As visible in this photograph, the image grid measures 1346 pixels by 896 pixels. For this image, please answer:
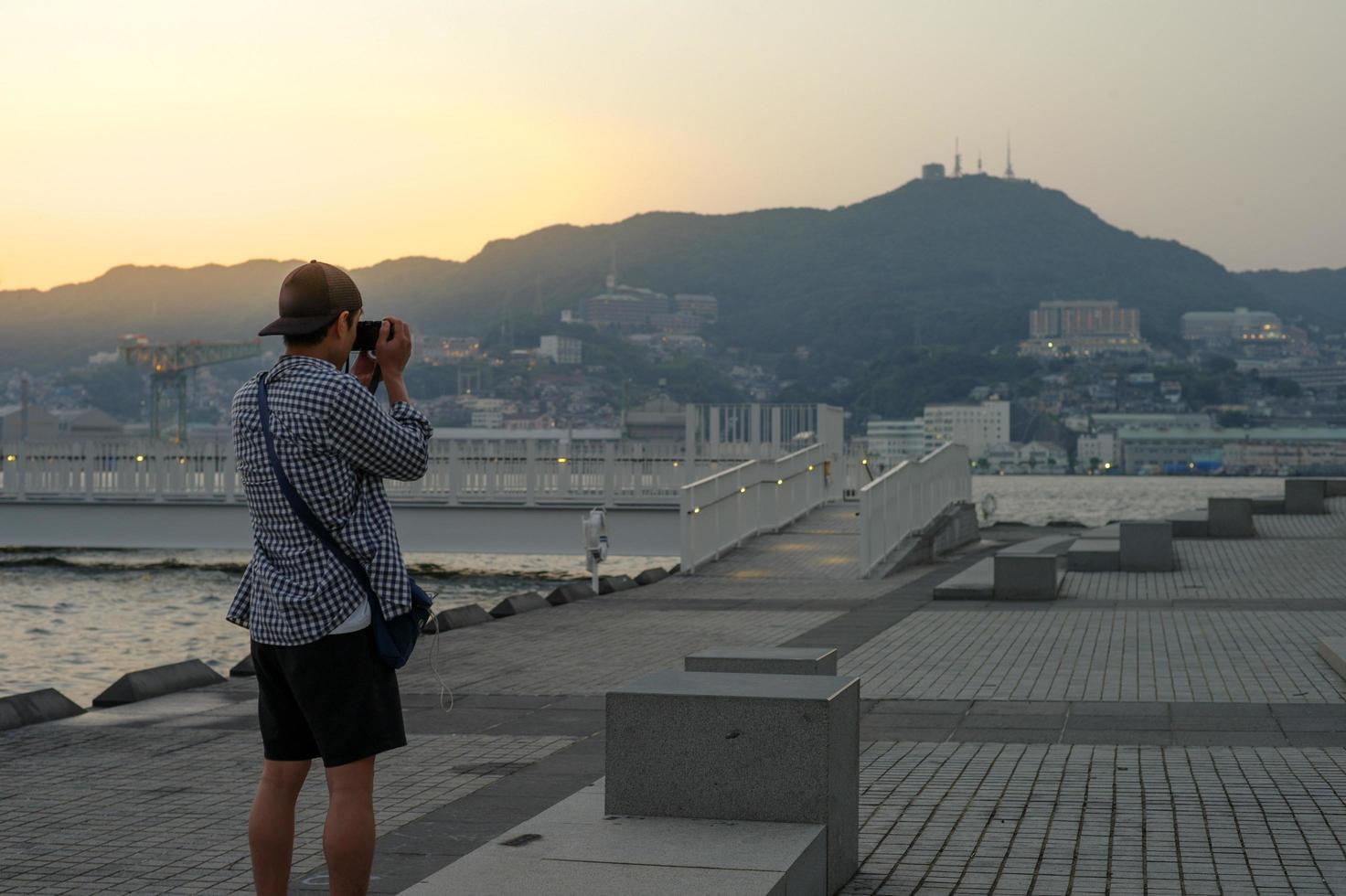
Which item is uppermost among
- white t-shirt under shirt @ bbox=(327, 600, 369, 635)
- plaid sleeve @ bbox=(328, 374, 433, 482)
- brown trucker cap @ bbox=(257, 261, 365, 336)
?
brown trucker cap @ bbox=(257, 261, 365, 336)

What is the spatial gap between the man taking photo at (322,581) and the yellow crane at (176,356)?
11644 centimetres

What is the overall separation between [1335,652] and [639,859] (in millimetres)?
7748

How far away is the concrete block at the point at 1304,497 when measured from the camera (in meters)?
31.1

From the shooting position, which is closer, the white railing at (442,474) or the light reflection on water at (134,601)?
the light reflection on water at (134,601)

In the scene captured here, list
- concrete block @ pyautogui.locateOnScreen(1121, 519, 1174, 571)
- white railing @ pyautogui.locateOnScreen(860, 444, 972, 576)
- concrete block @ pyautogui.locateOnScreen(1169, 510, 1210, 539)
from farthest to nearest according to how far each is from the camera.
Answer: concrete block @ pyautogui.locateOnScreen(1169, 510, 1210, 539), concrete block @ pyautogui.locateOnScreen(1121, 519, 1174, 571), white railing @ pyautogui.locateOnScreen(860, 444, 972, 576)

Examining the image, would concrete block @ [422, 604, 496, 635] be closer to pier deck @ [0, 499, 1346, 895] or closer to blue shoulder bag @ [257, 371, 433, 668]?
pier deck @ [0, 499, 1346, 895]

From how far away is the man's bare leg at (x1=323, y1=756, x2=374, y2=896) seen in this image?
4.02 m

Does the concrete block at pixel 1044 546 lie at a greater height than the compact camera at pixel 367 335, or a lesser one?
lesser

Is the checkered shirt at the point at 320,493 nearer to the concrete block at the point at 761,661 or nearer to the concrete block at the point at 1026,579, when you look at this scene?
the concrete block at the point at 761,661

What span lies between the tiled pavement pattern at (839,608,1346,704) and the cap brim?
21.2 ft

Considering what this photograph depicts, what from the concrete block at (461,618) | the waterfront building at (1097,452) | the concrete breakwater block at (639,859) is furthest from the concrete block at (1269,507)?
the waterfront building at (1097,452)

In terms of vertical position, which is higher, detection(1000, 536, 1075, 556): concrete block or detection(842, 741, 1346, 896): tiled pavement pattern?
detection(842, 741, 1346, 896): tiled pavement pattern

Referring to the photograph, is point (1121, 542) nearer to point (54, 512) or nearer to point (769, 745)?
point (769, 745)

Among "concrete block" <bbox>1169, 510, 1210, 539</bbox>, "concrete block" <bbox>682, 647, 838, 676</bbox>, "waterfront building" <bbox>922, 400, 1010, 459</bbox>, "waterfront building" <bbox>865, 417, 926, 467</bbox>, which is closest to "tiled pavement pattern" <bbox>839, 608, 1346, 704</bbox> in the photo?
"concrete block" <bbox>682, 647, 838, 676</bbox>
